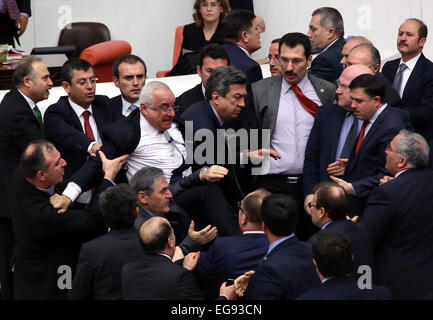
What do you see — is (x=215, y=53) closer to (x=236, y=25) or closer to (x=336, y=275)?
(x=236, y=25)

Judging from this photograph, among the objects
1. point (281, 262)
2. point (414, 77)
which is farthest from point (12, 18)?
point (281, 262)

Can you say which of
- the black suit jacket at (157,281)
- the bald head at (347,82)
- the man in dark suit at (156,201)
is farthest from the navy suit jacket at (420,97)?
the black suit jacket at (157,281)

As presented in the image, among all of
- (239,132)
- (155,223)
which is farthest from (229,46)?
(155,223)

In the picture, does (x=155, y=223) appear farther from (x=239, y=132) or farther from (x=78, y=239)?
(x=239, y=132)

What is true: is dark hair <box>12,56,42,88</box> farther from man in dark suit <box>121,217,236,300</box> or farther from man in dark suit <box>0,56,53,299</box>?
man in dark suit <box>121,217,236,300</box>

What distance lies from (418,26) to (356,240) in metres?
2.61

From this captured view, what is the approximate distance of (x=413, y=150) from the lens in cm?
458

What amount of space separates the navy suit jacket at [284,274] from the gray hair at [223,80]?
54.1 inches

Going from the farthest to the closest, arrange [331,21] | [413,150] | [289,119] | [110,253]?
[331,21]
[289,119]
[413,150]
[110,253]

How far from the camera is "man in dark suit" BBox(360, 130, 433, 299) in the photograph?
446 cm

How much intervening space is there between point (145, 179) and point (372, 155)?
1.28 meters

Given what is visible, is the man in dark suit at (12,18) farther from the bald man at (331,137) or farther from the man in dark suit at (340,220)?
the man in dark suit at (340,220)

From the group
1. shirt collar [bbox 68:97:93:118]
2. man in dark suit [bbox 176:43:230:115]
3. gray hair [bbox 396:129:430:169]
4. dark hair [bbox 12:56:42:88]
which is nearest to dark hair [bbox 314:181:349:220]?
gray hair [bbox 396:129:430:169]

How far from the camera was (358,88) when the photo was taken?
499cm
